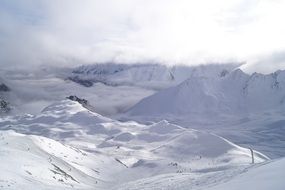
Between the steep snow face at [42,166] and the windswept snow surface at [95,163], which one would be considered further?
the windswept snow surface at [95,163]

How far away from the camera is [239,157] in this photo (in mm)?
120938

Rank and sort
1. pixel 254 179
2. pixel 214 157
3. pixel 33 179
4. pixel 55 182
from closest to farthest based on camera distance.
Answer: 1. pixel 254 179
2. pixel 33 179
3. pixel 55 182
4. pixel 214 157

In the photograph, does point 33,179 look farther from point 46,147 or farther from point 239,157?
point 239,157

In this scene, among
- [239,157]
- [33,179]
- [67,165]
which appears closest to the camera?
[33,179]

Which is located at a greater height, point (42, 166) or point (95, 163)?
point (95, 163)

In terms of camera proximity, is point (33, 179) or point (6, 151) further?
point (6, 151)

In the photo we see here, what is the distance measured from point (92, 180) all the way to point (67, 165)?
4.57 metres

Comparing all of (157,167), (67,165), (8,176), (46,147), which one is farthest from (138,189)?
(157,167)

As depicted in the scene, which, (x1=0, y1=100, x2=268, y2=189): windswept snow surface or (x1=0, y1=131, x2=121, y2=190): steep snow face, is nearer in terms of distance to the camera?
(x1=0, y1=131, x2=121, y2=190): steep snow face

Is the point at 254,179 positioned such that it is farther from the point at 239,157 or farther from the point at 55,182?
the point at 239,157

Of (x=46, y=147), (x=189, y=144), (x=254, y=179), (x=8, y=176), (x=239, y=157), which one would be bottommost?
(x=254, y=179)

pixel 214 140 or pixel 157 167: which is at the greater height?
pixel 214 140

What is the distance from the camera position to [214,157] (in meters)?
130

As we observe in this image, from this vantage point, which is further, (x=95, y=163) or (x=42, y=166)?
(x=95, y=163)
